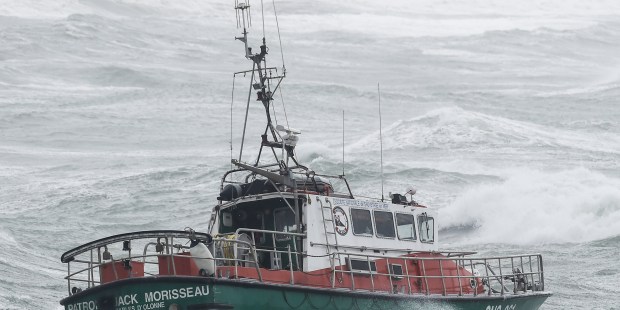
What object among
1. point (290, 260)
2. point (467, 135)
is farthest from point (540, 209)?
point (290, 260)

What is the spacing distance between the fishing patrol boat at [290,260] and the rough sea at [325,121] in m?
5.34

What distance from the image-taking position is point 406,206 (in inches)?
760

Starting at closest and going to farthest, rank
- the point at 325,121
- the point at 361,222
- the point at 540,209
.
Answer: the point at 361,222 < the point at 540,209 < the point at 325,121

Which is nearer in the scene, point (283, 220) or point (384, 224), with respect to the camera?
point (283, 220)

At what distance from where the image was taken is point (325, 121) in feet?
156

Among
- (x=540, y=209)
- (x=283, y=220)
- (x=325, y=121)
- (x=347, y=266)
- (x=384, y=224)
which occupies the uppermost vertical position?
(x=283, y=220)

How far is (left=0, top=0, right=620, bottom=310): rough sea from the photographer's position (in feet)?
102

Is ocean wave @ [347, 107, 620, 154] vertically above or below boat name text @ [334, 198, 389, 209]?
below

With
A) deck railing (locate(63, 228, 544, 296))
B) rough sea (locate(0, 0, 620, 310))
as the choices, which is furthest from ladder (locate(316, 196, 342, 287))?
rough sea (locate(0, 0, 620, 310))

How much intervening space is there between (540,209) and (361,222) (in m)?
16.4

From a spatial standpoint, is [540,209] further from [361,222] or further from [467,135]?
[361,222]

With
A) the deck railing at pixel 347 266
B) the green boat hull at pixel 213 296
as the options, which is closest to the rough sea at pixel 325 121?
the deck railing at pixel 347 266

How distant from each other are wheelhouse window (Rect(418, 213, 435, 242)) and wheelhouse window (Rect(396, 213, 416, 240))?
0.19m

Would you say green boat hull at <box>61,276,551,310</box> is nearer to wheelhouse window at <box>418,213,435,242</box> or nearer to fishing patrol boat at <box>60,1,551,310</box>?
fishing patrol boat at <box>60,1,551,310</box>
